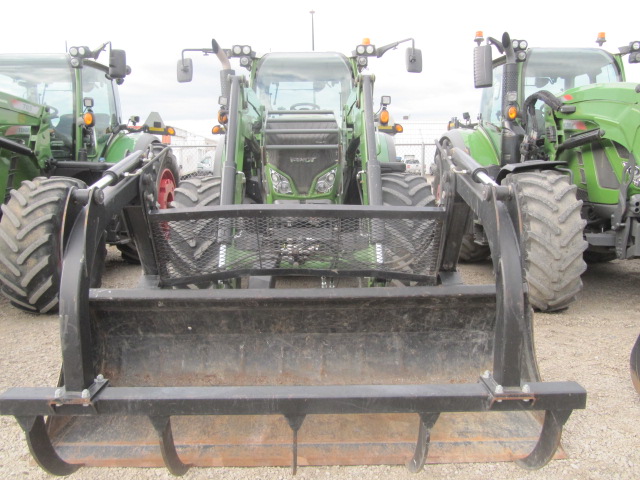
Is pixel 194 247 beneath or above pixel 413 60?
beneath

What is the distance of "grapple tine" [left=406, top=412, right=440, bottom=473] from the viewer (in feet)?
6.25

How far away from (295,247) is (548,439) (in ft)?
5.21

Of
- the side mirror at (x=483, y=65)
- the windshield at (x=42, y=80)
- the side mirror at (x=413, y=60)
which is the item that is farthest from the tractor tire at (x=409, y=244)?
the windshield at (x=42, y=80)

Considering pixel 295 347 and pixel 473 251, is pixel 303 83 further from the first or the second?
pixel 295 347

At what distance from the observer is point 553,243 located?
4.20 m

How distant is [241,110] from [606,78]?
451 centimetres

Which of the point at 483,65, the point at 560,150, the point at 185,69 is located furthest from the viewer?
the point at 560,150

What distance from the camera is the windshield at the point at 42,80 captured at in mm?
6238

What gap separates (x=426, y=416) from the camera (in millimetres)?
1901

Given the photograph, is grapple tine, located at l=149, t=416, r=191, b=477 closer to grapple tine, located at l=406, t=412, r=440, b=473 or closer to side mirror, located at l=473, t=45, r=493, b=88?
grapple tine, located at l=406, t=412, r=440, b=473

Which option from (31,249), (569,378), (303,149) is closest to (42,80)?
(31,249)

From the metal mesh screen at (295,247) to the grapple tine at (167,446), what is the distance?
1064mm

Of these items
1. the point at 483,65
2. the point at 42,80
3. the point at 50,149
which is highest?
the point at 42,80

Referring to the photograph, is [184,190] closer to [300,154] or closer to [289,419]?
[300,154]
